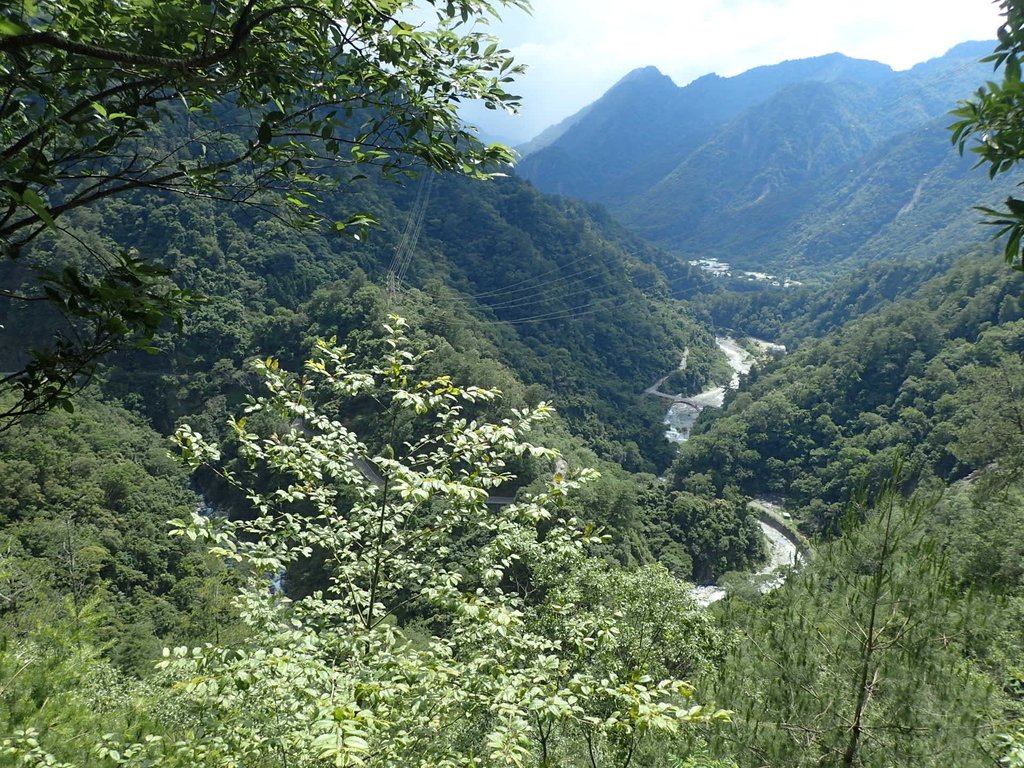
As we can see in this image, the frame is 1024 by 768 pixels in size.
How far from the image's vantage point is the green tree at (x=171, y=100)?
160 cm

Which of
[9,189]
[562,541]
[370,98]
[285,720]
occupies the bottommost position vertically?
[285,720]

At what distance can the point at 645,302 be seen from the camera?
252 ft

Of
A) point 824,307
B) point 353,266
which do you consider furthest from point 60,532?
point 824,307

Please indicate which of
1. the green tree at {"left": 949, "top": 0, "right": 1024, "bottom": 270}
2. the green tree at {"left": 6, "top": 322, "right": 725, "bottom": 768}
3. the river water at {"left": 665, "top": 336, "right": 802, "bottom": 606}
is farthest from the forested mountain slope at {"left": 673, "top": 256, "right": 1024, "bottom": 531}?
the green tree at {"left": 949, "top": 0, "right": 1024, "bottom": 270}

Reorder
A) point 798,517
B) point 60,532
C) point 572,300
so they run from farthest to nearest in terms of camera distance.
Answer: point 572,300 < point 798,517 < point 60,532

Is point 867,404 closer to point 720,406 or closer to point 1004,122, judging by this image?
point 720,406

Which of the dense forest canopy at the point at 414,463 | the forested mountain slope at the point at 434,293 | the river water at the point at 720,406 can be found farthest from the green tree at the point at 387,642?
the forested mountain slope at the point at 434,293

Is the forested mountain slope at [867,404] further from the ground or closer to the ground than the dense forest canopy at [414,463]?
closer to the ground

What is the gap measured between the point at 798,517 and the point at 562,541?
1747 inches

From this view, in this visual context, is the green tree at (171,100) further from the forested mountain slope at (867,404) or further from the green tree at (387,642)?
the forested mountain slope at (867,404)

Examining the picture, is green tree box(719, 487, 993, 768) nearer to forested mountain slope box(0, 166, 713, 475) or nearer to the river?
the river

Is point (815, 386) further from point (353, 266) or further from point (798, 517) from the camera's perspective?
point (353, 266)

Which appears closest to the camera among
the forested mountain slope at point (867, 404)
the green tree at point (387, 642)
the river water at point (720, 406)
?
the green tree at point (387, 642)

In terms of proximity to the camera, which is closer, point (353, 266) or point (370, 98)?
point (370, 98)
